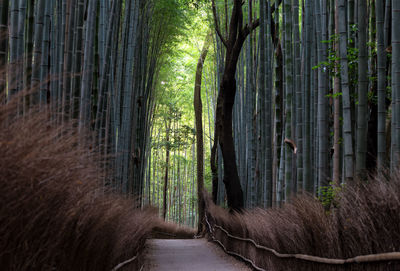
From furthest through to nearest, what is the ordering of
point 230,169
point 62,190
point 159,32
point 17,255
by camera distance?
point 159,32
point 230,169
point 62,190
point 17,255

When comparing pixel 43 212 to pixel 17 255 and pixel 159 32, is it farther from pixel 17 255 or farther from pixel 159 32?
pixel 159 32

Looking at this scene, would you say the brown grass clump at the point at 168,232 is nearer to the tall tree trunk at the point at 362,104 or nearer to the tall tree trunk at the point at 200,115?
the tall tree trunk at the point at 200,115

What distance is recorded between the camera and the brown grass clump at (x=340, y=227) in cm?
217

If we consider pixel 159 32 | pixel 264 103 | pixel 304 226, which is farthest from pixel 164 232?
pixel 304 226

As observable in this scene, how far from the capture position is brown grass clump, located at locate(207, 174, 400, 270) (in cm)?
217

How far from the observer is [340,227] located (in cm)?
269

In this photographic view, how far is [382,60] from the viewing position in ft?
11.5

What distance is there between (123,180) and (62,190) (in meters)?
4.70

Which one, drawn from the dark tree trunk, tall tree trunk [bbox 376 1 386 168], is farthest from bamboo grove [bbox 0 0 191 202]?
tall tree trunk [bbox 376 1 386 168]

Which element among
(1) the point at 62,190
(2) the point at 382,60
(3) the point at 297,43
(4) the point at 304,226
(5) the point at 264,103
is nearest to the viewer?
(1) the point at 62,190

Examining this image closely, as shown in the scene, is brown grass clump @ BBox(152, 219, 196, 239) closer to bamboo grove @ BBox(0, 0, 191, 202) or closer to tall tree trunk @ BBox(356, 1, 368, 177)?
bamboo grove @ BBox(0, 0, 191, 202)

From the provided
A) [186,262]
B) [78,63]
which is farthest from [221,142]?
[78,63]

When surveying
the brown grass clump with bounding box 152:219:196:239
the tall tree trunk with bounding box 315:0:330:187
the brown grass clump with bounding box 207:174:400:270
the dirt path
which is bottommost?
the brown grass clump with bounding box 152:219:196:239

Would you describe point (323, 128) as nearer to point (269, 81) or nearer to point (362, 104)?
point (362, 104)
